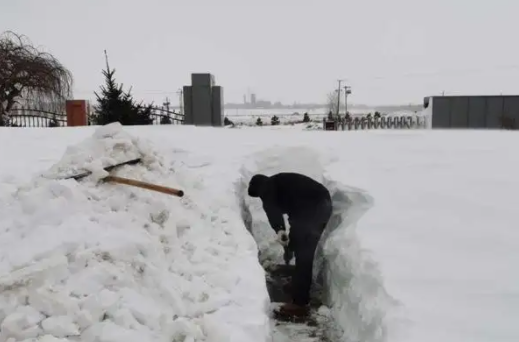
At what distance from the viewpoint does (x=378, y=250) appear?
4027 millimetres

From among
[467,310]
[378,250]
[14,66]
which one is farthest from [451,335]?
[14,66]

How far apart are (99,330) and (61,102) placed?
16.7 meters

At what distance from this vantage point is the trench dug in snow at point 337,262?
11.8 ft

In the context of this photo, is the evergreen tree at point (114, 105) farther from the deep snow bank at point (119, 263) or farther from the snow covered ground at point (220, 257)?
the deep snow bank at point (119, 263)

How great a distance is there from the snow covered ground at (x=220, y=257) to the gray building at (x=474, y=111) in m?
8.12

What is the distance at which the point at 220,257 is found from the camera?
3963mm

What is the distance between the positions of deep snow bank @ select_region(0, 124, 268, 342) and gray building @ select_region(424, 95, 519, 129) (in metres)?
11.3

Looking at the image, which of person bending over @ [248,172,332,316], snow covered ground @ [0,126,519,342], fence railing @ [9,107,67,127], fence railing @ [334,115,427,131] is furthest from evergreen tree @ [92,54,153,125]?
fence railing @ [334,115,427,131]

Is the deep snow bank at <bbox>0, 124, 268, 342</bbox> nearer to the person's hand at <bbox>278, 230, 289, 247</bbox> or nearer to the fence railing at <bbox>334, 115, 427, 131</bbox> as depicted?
the person's hand at <bbox>278, 230, 289, 247</bbox>

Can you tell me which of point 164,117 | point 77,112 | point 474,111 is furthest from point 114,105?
point 474,111

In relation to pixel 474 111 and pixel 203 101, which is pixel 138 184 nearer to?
pixel 203 101

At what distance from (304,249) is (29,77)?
49.3 ft

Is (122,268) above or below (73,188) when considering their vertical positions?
below

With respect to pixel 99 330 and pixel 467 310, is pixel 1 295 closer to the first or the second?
pixel 99 330
